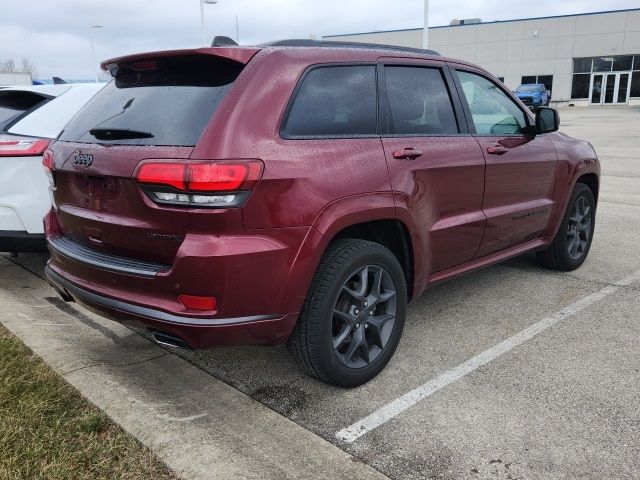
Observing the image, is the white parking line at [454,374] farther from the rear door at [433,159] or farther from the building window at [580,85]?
the building window at [580,85]

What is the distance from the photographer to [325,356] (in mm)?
2928

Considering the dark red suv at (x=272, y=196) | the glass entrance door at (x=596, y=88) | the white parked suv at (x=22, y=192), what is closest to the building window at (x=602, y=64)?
the glass entrance door at (x=596, y=88)

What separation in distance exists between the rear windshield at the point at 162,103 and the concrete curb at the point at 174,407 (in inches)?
52.6

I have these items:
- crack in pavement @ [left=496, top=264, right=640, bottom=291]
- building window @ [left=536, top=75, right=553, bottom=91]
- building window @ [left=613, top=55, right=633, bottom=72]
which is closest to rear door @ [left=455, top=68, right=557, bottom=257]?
crack in pavement @ [left=496, top=264, right=640, bottom=291]

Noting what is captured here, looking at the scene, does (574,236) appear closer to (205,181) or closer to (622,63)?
(205,181)

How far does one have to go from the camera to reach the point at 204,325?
2578 mm

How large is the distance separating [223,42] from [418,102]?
1.23 metres

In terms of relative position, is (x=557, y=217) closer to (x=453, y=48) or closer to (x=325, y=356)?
(x=325, y=356)

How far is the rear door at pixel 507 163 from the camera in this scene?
3.99m

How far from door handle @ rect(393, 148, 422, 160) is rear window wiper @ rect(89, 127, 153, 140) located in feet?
4.29

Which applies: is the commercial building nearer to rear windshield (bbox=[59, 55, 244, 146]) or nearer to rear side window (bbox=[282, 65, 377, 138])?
rear side window (bbox=[282, 65, 377, 138])

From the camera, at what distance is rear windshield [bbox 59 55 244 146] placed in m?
2.67

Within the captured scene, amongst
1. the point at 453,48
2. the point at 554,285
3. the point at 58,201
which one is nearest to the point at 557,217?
the point at 554,285

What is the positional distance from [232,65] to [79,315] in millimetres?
2479
